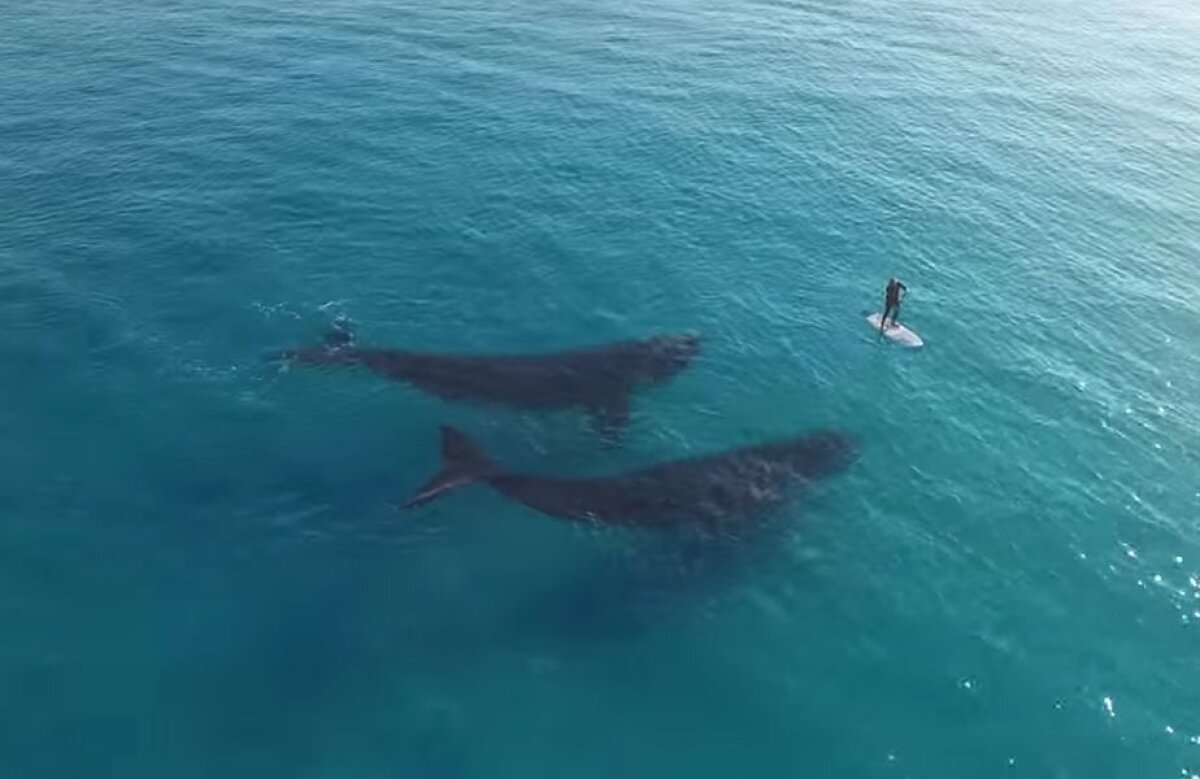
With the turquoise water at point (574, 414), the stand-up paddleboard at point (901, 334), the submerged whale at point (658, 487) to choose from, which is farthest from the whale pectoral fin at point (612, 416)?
the stand-up paddleboard at point (901, 334)

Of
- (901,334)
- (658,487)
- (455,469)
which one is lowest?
(455,469)

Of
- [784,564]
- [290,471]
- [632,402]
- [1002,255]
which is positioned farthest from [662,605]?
[1002,255]

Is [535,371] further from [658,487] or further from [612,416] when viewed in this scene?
[658,487]

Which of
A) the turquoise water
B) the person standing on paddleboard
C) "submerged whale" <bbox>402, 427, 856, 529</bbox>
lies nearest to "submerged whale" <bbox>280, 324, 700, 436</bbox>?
the turquoise water

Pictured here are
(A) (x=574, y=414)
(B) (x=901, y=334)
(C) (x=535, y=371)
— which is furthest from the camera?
(B) (x=901, y=334)

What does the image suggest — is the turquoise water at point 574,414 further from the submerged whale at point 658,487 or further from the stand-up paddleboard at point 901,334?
the submerged whale at point 658,487

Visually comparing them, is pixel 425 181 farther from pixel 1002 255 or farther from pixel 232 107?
pixel 1002 255

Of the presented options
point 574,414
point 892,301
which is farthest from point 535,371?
point 892,301

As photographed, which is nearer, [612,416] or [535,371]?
[612,416]
